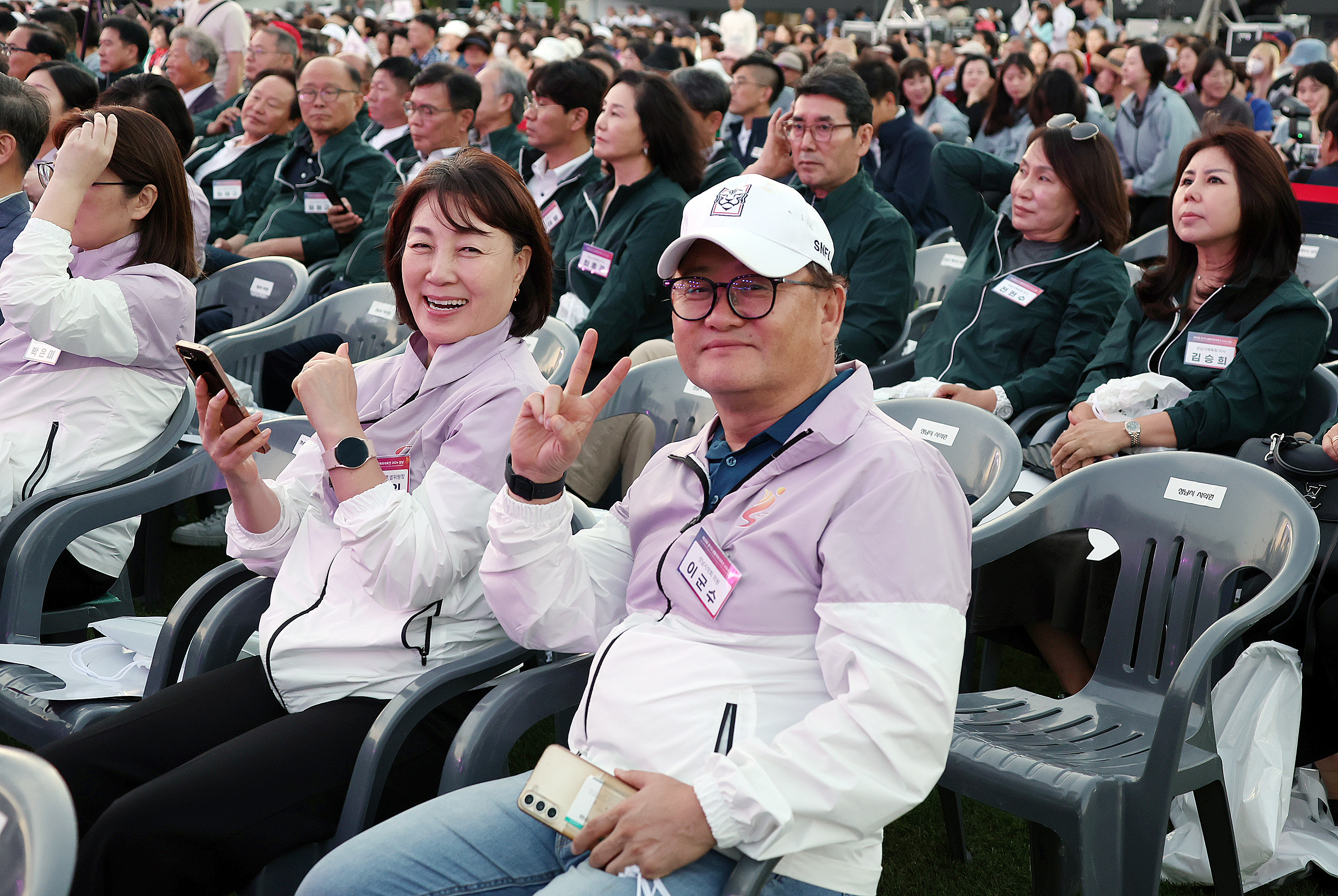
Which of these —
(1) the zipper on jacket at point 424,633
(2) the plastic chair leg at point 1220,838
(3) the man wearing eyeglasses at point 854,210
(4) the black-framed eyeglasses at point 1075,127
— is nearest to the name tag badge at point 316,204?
(3) the man wearing eyeglasses at point 854,210

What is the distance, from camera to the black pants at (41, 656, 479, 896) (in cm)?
160

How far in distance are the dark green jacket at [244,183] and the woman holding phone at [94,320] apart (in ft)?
10.0

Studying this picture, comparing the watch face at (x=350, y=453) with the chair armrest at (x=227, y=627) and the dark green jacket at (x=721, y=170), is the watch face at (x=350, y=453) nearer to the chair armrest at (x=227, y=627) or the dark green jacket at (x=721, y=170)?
the chair armrest at (x=227, y=627)

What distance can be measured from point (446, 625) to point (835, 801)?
0.81m

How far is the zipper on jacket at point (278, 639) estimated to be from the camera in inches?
74.6

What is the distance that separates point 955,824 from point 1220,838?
53cm

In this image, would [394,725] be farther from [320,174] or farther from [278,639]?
[320,174]

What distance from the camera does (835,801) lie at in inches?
52.6

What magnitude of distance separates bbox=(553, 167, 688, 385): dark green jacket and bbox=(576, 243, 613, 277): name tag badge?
17 mm

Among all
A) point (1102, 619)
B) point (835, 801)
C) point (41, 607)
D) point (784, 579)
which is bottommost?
point (41, 607)

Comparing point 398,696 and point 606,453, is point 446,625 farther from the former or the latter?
point 606,453

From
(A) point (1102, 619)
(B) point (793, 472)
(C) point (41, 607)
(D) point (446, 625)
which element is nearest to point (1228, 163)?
(A) point (1102, 619)

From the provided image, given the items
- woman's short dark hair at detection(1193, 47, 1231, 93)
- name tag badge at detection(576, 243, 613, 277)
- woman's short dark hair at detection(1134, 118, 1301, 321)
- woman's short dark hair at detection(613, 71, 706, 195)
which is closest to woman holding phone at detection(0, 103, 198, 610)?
name tag badge at detection(576, 243, 613, 277)

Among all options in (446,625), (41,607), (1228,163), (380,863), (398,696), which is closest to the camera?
(380,863)
